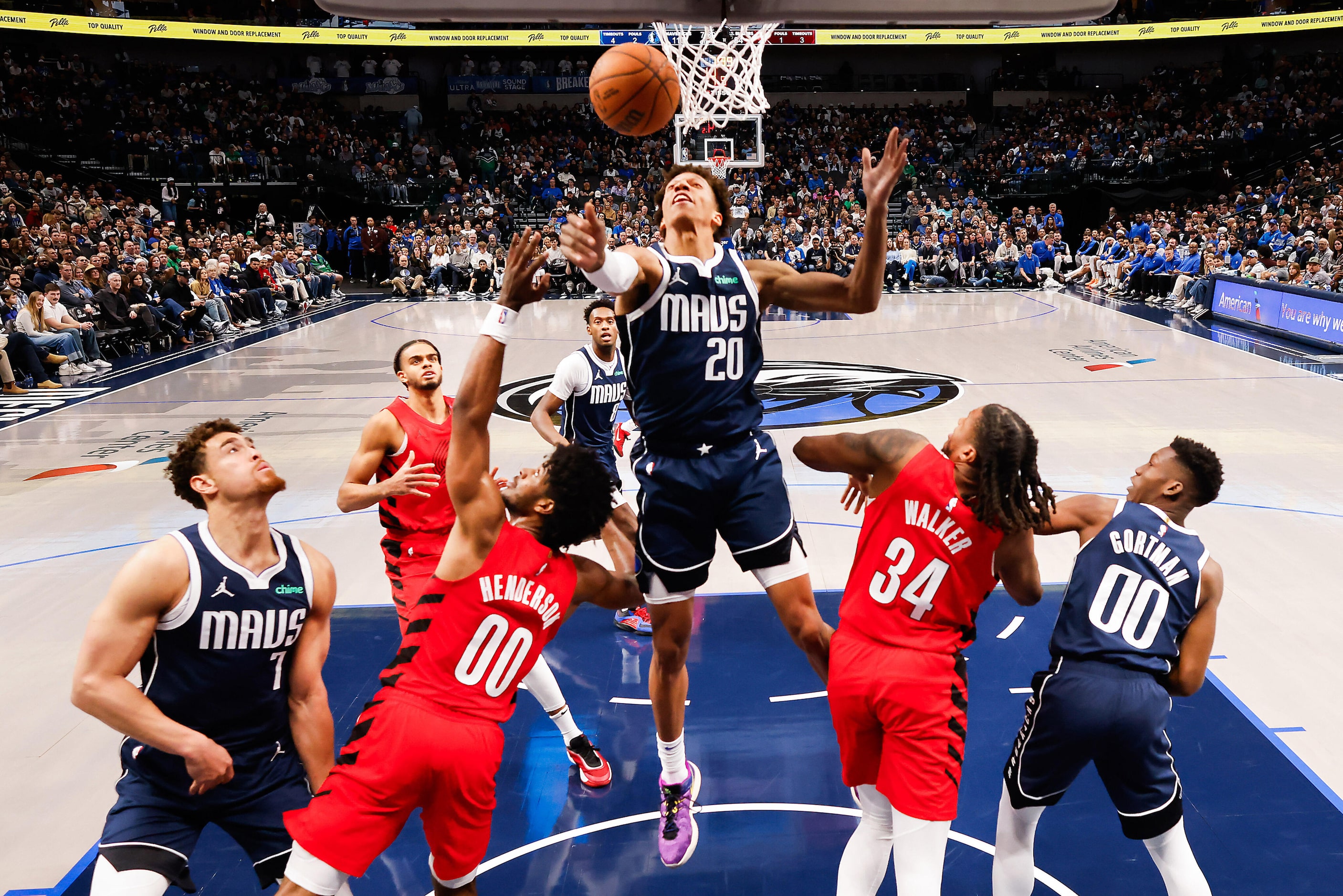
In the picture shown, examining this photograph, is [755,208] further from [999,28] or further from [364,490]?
[364,490]

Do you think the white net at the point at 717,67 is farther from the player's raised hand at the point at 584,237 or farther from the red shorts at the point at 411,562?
the player's raised hand at the point at 584,237

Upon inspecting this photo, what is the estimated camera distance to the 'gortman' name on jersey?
8.82 feet

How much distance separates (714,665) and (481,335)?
2605 millimetres

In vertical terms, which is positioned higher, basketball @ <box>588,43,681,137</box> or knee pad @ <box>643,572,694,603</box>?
basketball @ <box>588,43,681,137</box>

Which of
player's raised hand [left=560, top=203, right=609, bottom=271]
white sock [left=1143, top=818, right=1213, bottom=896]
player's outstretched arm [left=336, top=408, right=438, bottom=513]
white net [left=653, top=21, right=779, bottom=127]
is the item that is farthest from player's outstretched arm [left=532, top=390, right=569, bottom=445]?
white net [left=653, top=21, right=779, bottom=127]

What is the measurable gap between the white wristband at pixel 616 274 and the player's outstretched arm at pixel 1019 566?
1335 mm

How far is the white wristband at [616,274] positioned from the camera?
3035mm

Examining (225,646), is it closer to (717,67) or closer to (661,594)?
(661,594)

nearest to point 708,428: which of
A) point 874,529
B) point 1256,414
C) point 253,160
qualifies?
point 874,529

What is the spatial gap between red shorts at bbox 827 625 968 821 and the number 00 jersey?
59mm

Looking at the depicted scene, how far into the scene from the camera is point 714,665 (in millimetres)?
4898

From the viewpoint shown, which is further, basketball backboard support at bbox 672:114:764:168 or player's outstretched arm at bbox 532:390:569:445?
basketball backboard support at bbox 672:114:764:168

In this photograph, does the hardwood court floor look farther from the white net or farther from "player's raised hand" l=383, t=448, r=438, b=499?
the white net

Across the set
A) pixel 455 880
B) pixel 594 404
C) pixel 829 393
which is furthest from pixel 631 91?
pixel 829 393
